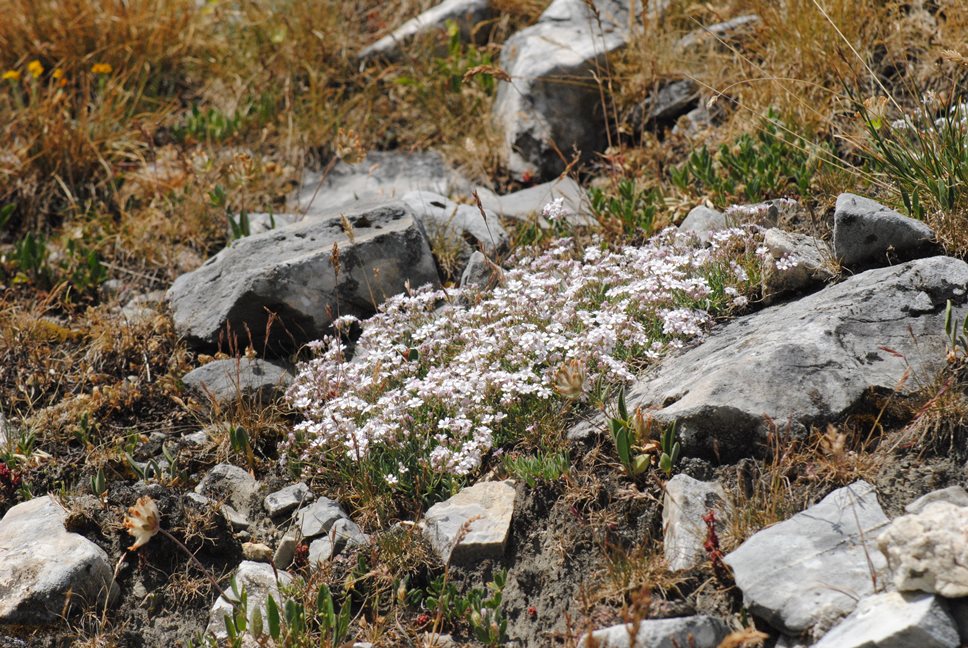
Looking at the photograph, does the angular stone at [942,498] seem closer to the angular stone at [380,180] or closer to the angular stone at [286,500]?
the angular stone at [286,500]

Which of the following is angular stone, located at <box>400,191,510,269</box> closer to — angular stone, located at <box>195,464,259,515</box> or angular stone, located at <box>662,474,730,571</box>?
angular stone, located at <box>195,464,259,515</box>

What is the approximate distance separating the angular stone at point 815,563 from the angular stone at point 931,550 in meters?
0.14

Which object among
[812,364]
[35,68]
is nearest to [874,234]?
[812,364]

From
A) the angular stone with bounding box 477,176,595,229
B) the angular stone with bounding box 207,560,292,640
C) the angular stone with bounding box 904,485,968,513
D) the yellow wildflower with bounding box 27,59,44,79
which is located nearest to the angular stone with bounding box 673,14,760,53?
the angular stone with bounding box 477,176,595,229

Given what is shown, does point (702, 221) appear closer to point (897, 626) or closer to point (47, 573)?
point (897, 626)

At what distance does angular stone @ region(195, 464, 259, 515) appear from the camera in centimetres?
458

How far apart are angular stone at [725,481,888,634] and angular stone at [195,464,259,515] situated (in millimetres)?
2422

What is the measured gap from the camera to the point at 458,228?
20.5 ft

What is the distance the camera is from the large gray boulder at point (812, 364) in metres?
3.81

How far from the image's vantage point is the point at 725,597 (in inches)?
134

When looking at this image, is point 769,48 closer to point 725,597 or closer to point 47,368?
point 725,597

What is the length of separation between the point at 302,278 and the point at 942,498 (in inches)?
144

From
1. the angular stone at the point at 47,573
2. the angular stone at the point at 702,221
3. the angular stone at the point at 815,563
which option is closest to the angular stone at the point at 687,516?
the angular stone at the point at 815,563

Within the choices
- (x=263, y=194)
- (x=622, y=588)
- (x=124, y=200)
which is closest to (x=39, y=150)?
(x=124, y=200)
